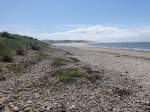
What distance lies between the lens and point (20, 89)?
32.3 feet

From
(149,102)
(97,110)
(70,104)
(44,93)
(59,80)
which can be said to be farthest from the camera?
(59,80)

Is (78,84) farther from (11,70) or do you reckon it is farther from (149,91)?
(11,70)

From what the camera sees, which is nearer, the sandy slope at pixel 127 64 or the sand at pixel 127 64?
the sand at pixel 127 64

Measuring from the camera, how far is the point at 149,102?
870 centimetres

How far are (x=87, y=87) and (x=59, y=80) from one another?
158 cm

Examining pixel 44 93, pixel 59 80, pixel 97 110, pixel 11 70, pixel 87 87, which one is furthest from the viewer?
pixel 11 70

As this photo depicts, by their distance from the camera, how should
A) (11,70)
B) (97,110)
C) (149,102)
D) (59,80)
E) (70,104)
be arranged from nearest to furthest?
(97,110), (70,104), (149,102), (59,80), (11,70)

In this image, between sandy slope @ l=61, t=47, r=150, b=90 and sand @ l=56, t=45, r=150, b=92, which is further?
sandy slope @ l=61, t=47, r=150, b=90

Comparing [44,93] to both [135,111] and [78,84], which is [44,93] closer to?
[78,84]

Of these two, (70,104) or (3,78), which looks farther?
(3,78)

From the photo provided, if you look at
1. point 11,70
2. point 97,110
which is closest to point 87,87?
point 97,110

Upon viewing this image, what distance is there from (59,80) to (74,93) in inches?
92.3

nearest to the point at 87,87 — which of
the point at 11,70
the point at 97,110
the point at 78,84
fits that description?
the point at 78,84

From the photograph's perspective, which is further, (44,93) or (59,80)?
(59,80)
